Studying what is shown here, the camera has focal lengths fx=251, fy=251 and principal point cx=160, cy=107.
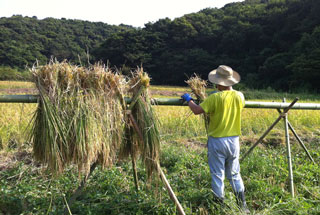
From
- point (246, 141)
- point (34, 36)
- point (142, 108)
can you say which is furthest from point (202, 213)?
point (34, 36)

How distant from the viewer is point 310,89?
25.2 meters

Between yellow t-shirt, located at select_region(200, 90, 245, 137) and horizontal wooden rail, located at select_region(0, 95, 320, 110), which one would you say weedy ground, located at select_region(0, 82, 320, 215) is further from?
yellow t-shirt, located at select_region(200, 90, 245, 137)

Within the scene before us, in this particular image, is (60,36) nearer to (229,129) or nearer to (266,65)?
(266,65)

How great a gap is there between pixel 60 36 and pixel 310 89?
41281mm

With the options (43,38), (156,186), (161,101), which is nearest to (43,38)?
(43,38)

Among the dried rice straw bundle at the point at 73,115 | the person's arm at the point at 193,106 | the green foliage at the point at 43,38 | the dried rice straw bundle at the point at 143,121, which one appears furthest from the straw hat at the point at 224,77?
the green foliage at the point at 43,38

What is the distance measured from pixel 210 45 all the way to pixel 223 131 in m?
46.3

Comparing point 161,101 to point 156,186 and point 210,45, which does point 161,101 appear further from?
point 210,45

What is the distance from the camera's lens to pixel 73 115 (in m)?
2.38

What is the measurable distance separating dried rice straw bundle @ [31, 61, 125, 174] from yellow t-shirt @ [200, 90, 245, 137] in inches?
40.6

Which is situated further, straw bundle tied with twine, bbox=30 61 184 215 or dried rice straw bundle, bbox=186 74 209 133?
dried rice straw bundle, bbox=186 74 209 133

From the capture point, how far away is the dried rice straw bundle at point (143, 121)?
8.73ft

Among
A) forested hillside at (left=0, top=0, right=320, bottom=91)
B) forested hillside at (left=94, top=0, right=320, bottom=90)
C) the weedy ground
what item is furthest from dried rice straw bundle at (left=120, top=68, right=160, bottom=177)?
forested hillside at (left=94, top=0, right=320, bottom=90)

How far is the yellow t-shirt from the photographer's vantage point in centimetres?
274
